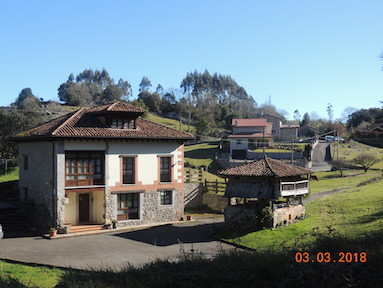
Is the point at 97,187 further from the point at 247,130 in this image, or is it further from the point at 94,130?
the point at 247,130

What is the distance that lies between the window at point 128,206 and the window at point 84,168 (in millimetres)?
1947

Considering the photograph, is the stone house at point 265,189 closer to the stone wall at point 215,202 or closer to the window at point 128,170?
the window at point 128,170

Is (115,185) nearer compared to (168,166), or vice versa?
(115,185)

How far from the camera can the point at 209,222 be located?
27766 millimetres

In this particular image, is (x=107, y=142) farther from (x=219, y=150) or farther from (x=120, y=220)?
(x=219, y=150)

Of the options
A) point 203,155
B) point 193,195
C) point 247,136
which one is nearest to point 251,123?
point 247,136

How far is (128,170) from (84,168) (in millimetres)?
3068

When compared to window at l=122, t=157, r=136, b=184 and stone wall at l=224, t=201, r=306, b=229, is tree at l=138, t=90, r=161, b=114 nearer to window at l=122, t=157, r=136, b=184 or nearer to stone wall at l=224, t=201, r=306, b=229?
window at l=122, t=157, r=136, b=184

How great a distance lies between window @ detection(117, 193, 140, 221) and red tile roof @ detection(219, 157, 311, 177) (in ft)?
23.7

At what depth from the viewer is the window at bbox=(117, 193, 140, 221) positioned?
88.8 ft

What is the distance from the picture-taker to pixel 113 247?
21.1 meters

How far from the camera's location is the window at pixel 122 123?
27359 millimetres

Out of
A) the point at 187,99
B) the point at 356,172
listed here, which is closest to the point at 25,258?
the point at 356,172

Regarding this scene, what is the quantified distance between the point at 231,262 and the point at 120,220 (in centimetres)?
1907
